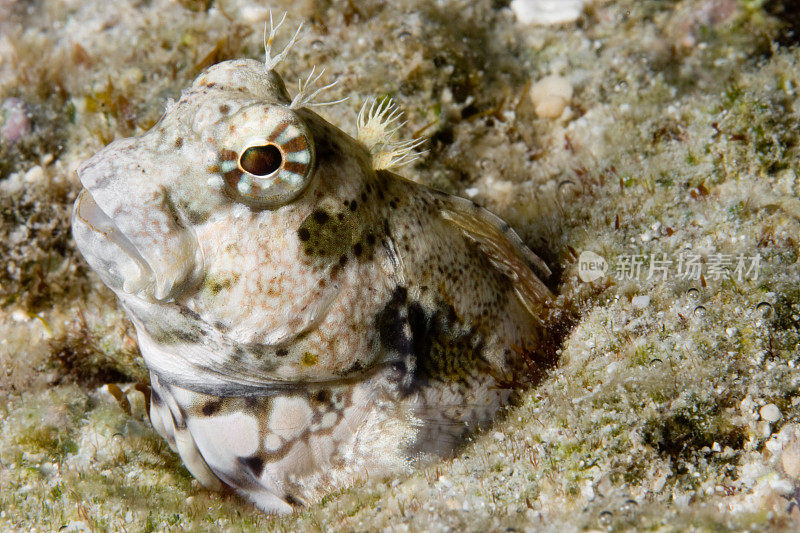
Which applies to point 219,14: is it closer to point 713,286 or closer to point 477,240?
point 477,240

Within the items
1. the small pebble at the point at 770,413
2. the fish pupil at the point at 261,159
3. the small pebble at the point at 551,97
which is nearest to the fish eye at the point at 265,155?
the fish pupil at the point at 261,159

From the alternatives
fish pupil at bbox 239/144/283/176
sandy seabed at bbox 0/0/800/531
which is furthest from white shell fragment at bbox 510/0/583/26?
fish pupil at bbox 239/144/283/176

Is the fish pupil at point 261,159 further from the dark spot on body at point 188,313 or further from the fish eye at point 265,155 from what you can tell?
the dark spot on body at point 188,313

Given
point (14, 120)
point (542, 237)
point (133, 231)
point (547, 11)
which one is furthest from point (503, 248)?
point (14, 120)

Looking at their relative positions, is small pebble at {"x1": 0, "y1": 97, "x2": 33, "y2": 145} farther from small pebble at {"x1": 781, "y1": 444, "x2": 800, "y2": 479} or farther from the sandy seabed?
small pebble at {"x1": 781, "y1": 444, "x2": 800, "y2": 479}

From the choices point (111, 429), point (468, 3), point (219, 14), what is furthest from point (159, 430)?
point (468, 3)

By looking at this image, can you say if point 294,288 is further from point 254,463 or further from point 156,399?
point 156,399

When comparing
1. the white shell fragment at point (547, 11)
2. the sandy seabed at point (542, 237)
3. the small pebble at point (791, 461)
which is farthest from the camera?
the white shell fragment at point (547, 11)
